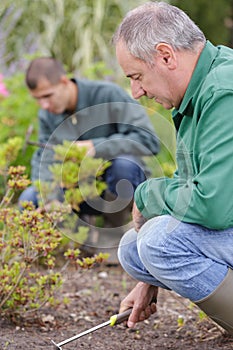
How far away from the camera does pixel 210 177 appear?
204 centimetres

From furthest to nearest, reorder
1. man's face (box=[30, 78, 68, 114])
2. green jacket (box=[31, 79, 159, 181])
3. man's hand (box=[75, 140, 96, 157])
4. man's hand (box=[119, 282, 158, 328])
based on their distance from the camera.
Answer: man's face (box=[30, 78, 68, 114]), green jacket (box=[31, 79, 159, 181]), man's hand (box=[75, 140, 96, 157]), man's hand (box=[119, 282, 158, 328])

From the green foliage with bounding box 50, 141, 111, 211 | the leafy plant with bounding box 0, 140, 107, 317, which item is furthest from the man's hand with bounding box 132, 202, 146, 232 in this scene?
the green foliage with bounding box 50, 141, 111, 211

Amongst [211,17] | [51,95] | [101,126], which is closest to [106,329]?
[101,126]

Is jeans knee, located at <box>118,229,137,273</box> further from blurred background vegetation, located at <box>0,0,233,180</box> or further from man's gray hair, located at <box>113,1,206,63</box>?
blurred background vegetation, located at <box>0,0,233,180</box>

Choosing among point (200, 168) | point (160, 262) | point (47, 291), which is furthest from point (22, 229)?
point (200, 168)

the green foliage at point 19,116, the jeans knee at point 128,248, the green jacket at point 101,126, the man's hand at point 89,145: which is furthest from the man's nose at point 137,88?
the green foliage at point 19,116

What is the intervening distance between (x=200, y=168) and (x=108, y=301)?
58.8 inches

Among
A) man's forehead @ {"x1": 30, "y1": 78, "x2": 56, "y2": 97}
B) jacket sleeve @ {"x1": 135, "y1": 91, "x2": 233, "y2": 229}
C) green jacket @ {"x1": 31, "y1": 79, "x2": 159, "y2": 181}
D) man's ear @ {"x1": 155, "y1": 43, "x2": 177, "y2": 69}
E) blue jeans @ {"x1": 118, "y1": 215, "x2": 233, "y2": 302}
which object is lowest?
green jacket @ {"x1": 31, "y1": 79, "x2": 159, "y2": 181}

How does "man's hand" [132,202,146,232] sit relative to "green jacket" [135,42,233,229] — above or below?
below

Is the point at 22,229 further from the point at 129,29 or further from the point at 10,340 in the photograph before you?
the point at 129,29

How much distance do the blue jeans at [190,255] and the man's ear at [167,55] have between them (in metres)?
0.51

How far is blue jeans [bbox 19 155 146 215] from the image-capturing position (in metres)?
4.11

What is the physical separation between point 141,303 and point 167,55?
97 centimetres

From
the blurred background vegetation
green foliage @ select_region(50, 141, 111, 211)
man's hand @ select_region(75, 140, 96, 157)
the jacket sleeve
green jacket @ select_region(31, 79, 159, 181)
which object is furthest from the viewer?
the blurred background vegetation
